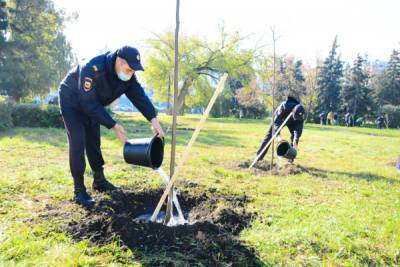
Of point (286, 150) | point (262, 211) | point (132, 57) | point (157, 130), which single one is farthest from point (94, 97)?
point (286, 150)

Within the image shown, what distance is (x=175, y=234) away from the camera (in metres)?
3.03

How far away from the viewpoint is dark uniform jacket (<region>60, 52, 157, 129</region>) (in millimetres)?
3424

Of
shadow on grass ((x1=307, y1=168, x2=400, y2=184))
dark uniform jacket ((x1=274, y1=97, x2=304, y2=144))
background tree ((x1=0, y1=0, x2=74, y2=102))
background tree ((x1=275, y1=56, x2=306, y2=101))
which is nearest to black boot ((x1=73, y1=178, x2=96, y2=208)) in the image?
shadow on grass ((x1=307, y1=168, x2=400, y2=184))

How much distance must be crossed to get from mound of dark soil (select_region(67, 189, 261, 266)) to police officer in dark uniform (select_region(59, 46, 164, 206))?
24.9 inches

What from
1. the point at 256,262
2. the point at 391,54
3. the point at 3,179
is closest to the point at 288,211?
the point at 256,262

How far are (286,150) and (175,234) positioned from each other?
4.16m

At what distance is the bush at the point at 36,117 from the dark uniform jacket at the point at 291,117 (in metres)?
9.75

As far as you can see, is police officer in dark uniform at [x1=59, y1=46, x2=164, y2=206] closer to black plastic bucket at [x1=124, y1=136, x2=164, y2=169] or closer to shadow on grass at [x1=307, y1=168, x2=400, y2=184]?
black plastic bucket at [x1=124, y1=136, x2=164, y2=169]

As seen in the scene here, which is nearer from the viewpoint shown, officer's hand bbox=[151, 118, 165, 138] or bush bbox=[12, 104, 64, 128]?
officer's hand bbox=[151, 118, 165, 138]

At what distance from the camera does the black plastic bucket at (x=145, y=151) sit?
3.23 m

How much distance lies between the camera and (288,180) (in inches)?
237

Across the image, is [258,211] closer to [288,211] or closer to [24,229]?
[288,211]

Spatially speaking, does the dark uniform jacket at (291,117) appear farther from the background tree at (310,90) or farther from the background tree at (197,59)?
the background tree at (310,90)

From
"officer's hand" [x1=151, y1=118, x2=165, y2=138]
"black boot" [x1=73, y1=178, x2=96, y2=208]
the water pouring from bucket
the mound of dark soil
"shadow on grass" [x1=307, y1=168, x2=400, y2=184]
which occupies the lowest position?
"shadow on grass" [x1=307, y1=168, x2=400, y2=184]
